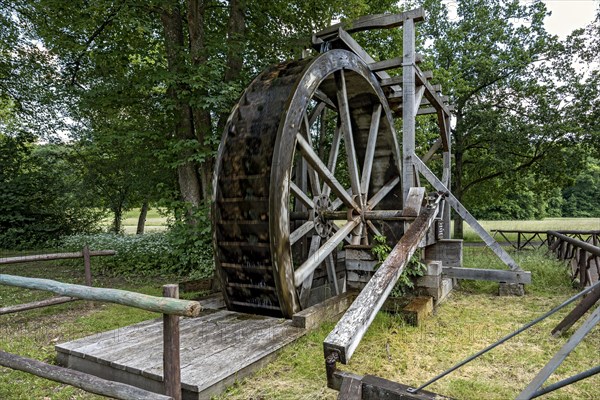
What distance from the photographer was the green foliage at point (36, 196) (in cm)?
1132

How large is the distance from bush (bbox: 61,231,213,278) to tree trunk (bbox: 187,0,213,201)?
3.79 feet

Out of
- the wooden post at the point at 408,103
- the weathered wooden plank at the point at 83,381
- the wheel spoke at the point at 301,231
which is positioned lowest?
the weathered wooden plank at the point at 83,381

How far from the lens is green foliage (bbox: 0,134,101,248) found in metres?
11.3

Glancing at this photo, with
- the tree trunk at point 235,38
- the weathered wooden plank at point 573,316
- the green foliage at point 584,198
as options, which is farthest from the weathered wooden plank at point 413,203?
the green foliage at point 584,198

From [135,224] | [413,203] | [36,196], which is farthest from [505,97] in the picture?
[135,224]

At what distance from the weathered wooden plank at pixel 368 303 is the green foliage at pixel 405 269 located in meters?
0.52

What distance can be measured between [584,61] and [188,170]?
13.0 m

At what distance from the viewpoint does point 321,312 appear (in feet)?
12.6

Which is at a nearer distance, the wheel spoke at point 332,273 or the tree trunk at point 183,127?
the wheel spoke at point 332,273

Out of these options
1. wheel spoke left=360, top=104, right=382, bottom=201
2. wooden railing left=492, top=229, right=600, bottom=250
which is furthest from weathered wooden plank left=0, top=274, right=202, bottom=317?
wooden railing left=492, top=229, right=600, bottom=250

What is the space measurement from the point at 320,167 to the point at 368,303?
2.06 metres

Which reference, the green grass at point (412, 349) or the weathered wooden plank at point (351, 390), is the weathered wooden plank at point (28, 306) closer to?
the green grass at point (412, 349)

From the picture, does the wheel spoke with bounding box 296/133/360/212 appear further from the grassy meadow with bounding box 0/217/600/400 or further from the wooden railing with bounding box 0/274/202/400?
the wooden railing with bounding box 0/274/202/400

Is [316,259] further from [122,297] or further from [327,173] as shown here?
[122,297]
